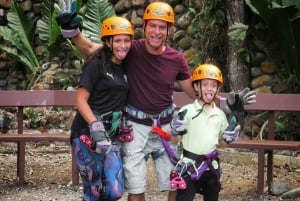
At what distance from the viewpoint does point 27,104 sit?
641 cm

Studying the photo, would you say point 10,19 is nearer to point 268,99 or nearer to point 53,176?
point 53,176

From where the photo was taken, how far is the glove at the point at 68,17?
3.66 metres

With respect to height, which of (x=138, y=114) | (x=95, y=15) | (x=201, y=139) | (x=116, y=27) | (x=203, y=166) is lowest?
(x=203, y=166)

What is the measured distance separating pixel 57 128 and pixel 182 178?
18.1 ft

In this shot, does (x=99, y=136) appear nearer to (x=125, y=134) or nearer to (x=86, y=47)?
(x=125, y=134)

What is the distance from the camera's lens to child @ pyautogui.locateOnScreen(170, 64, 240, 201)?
3.88 meters

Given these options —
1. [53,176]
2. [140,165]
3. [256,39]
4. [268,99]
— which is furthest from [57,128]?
[140,165]

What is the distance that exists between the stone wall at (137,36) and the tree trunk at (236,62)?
19cm

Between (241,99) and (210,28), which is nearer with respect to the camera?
(241,99)

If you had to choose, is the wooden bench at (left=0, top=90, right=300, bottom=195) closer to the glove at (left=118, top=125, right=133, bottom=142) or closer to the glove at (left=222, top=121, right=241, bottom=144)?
the glove at (left=222, top=121, right=241, bottom=144)

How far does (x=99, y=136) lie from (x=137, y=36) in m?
5.77

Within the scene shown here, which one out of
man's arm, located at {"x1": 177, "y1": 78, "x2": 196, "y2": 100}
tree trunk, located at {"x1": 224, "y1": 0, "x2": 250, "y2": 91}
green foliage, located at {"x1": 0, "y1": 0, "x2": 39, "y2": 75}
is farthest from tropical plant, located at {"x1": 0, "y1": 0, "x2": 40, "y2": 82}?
man's arm, located at {"x1": 177, "y1": 78, "x2": 196, "y2": 100}

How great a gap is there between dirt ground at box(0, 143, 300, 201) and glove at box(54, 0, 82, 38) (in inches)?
97.2

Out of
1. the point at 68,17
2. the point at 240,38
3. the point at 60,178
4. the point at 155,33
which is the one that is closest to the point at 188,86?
the point at 155,33
